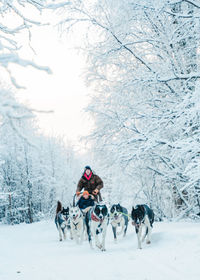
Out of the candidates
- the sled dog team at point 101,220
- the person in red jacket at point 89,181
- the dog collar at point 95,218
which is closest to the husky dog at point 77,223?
the sled dog team at point 101,220

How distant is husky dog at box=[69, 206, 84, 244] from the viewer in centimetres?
910

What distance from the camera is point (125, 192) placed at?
52.0 feet

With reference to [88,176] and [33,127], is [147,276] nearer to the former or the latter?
[88,176]

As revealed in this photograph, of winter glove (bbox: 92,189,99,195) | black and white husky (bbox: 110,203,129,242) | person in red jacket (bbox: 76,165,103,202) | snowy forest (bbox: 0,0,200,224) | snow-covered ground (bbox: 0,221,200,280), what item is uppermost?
snowy forest (bbox: 0,0,200,224)

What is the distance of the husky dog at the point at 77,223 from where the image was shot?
9102mm

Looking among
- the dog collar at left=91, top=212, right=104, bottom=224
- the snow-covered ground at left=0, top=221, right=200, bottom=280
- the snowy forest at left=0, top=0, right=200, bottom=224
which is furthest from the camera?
the dog collar at left=91, top=212, right=104, bottom=224

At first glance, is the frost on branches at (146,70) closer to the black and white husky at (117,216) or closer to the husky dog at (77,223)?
the black and white husky at (117,216)

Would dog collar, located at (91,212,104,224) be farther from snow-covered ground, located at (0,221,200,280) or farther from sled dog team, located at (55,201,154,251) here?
snow-covered ground, located at (0,221,200,280)

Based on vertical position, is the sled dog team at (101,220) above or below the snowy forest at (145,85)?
below

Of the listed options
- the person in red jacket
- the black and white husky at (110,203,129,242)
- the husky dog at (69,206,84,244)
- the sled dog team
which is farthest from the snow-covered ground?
the person in red jacket

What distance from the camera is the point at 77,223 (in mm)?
9266

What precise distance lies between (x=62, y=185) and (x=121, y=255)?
90.4 ft

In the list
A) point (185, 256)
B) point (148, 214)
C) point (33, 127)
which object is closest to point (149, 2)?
point (148, 214)

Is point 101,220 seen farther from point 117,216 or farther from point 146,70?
point 146,70
